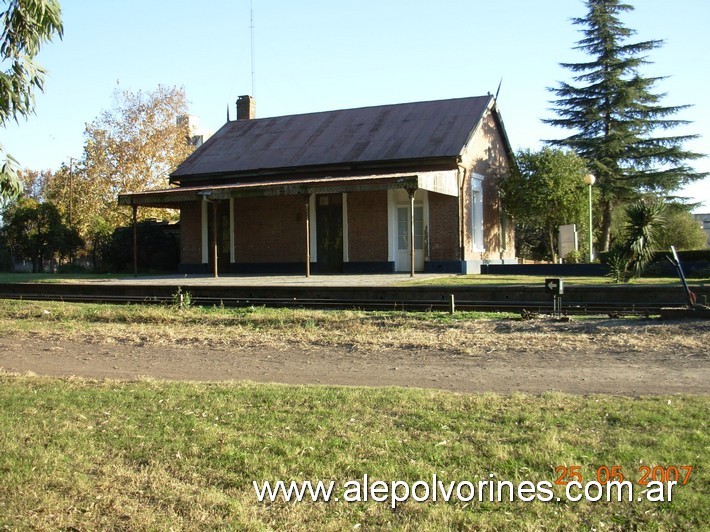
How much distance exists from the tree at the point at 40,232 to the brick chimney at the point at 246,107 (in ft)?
31.9

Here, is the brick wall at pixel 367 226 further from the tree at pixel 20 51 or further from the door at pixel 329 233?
the tree at pixel 20 51

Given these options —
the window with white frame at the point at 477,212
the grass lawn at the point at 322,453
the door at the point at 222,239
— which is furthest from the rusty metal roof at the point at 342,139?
the grass lawn at the point at 322,453

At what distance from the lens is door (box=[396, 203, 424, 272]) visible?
23.9 meters

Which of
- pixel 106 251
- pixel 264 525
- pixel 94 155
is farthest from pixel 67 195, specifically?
pixel 264 525

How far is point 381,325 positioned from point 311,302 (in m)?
3.07

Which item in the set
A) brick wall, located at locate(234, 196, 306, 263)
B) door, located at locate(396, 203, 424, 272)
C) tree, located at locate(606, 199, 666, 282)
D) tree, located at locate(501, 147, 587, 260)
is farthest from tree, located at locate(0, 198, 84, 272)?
tree, located at locate(606, 199, 666, 282)

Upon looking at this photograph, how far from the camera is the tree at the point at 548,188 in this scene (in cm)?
2514

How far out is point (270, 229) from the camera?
25891 mm

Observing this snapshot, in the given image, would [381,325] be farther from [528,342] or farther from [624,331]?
[624,331]

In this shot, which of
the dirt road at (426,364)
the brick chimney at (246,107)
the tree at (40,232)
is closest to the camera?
the dirt road at (426,364)

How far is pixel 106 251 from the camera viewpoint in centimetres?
3019

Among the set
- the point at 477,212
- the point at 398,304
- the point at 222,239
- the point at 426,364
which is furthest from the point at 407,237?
the point at 426,364

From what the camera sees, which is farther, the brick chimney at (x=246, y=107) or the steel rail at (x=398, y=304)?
the brick chimney at (x=246, y=107)

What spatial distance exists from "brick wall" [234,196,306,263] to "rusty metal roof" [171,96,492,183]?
4.12 feet
